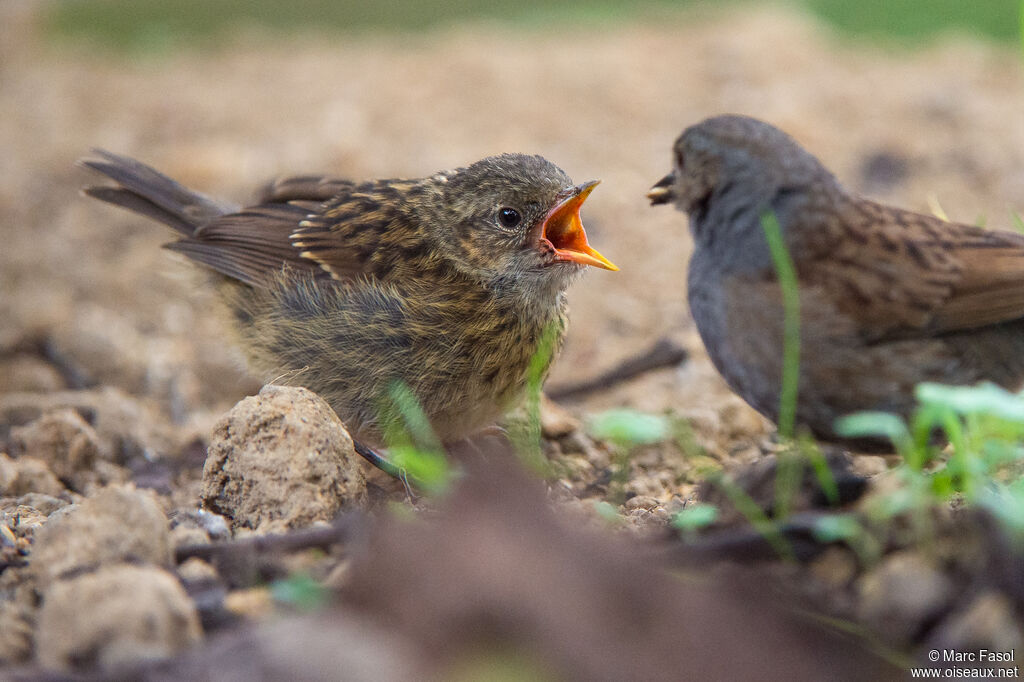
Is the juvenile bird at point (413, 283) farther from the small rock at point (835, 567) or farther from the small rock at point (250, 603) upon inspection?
the small rock at point (835, 567)

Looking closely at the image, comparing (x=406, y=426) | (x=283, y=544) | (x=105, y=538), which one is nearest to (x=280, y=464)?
(x=283, y=544)

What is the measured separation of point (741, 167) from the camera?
3.47 m

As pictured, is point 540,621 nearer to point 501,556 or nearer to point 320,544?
point 501,556

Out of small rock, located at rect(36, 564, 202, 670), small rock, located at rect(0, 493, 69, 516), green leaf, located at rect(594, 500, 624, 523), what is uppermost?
small rock, located at rect(0, 493, 69, 516)

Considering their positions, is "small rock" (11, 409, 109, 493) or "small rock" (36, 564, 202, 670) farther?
"small rock" (11, 409, 109, 493)

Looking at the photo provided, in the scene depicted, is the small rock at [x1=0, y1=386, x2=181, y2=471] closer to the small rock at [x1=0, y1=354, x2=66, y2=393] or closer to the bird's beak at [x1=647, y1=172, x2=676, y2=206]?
the small rock at [x1=0, y1=354, x2=66, y2=393]

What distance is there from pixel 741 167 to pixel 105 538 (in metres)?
2.22

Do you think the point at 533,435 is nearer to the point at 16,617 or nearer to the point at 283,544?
the point at 283,544

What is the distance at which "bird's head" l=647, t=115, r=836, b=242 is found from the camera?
11.3 ft

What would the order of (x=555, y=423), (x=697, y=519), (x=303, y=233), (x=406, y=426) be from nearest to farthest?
(x=697, y=519) → (x=406, y=426) → (x=555, y=423) → (x=303, y=233)

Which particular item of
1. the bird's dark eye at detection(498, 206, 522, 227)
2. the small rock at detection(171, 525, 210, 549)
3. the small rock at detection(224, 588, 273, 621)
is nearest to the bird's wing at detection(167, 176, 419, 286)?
the bird's dark eye at detection(498, 206, 522, 227)

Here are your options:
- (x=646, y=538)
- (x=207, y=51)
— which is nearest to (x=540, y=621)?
(x=646, y=538)

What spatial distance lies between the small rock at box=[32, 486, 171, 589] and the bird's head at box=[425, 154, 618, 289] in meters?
2.26

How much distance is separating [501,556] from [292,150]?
6313 mm
